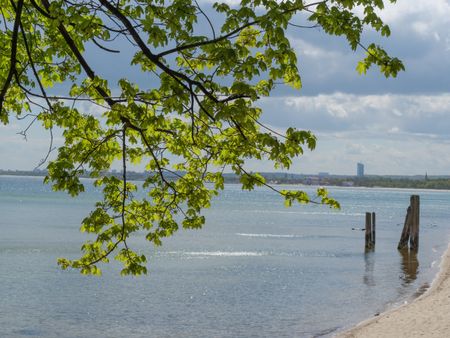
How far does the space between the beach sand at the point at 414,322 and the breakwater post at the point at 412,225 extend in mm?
17989

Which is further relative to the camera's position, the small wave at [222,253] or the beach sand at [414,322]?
the small wave at [222,253]

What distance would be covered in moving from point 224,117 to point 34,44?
493cm

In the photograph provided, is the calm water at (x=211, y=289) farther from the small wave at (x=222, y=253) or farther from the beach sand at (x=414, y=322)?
the beach sand at (x=414, y=322)

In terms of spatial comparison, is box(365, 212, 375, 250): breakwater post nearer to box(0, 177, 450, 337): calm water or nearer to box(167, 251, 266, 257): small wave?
box(0, 177, 450, 337): calm water

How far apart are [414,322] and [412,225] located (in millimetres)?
26099

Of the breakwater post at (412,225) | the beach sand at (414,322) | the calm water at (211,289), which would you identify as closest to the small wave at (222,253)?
the calm water at (211,289)

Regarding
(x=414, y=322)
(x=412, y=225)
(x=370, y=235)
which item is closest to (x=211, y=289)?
(x=414, y=322)

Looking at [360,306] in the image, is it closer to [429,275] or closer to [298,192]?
[429,275]

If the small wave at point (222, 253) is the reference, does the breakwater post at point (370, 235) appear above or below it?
above

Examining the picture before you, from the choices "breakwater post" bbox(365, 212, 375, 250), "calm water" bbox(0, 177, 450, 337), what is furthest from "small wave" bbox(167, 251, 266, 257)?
"breakwater post" bbox(365, 212, 375, 250)

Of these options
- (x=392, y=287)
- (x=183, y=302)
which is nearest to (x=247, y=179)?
(x=183, y=302)

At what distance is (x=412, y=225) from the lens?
146 ft

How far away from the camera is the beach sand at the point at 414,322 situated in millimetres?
17702

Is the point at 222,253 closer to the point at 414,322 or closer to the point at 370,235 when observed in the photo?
the point at 370,235
